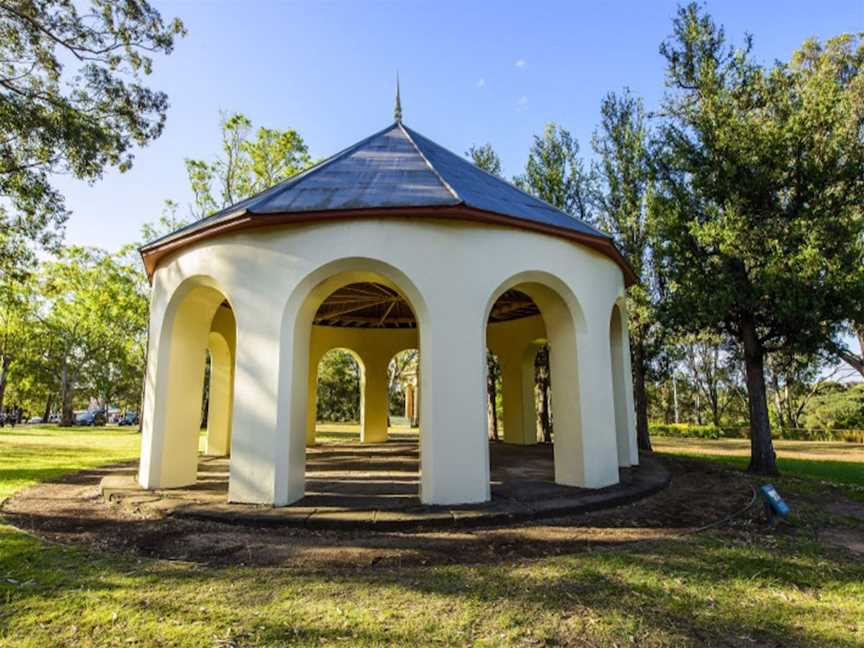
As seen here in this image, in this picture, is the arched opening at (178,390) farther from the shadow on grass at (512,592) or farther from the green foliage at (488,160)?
the green foliage at (488,160)

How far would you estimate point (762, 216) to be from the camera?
9422 millimetres

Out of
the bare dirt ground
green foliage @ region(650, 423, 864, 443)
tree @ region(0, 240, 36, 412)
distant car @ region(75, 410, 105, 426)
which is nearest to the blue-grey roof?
the bare dirt ground

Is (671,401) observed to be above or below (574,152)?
below

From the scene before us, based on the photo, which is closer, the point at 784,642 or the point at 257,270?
the point at 784,642

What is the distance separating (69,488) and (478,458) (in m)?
6.71

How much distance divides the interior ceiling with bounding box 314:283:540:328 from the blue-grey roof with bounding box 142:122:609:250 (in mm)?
2642

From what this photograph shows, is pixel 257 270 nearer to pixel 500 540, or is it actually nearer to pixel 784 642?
pixel 500 540

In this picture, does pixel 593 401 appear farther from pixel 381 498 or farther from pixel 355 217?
pixel 355 217

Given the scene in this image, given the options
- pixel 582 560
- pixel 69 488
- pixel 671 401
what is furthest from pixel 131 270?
pixel 671 401

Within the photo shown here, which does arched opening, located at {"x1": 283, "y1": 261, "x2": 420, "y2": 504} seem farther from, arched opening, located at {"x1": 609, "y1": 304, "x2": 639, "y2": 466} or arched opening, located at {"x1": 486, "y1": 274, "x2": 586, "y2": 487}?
arched opening, located at {"x1": 609, "y1": 304, "x2": 639, "y2": 466}

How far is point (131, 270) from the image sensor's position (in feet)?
81.8

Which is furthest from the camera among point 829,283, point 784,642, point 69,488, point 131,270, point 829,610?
point 131,270

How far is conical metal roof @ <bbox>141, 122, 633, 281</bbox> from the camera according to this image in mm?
5914

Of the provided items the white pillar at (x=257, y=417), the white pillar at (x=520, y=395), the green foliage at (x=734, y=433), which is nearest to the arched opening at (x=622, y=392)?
the white pillar at (x=520, y=395)
